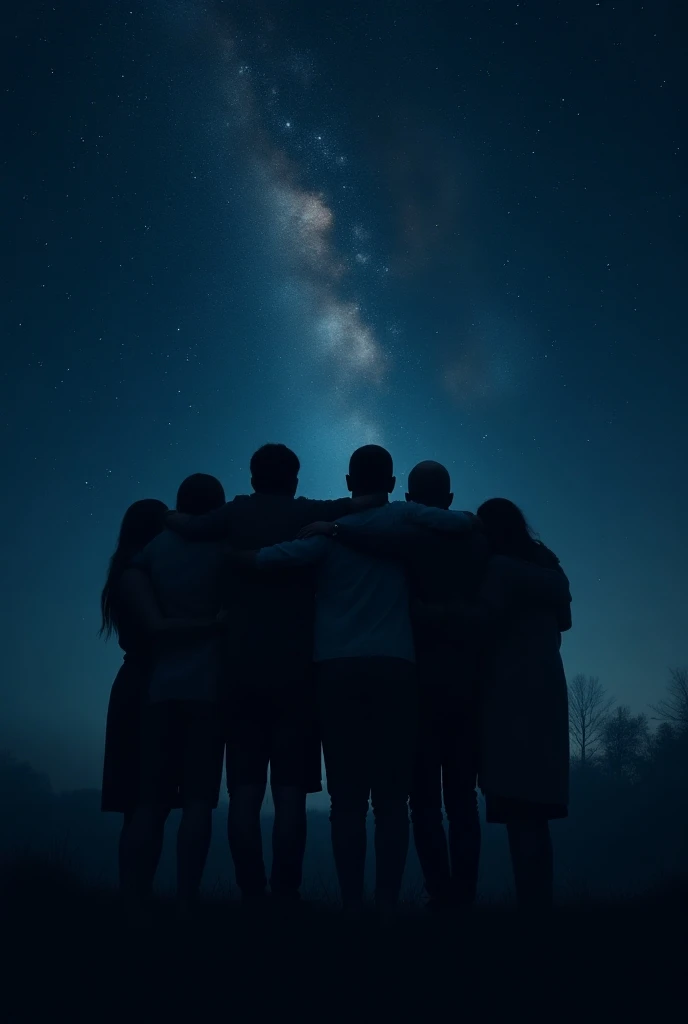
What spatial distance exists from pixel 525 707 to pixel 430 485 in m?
1.46

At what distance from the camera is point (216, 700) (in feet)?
12.8

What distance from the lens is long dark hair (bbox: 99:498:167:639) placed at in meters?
4.54

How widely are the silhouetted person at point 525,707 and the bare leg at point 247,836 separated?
4.31ft

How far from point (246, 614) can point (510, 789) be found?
1.83m

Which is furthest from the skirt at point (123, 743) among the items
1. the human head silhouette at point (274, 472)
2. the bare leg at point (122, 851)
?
the human head silhouette at point (274, 472)

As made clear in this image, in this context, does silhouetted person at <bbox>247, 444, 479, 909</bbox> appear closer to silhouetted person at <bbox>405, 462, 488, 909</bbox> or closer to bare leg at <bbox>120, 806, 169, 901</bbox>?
silhouetted person at <bbox>405, 462, 488, 909</bbox>

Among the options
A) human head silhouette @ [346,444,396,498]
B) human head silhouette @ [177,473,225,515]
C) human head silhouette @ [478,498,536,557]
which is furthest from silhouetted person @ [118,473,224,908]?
human head silhouette @ [478,498,536,557]

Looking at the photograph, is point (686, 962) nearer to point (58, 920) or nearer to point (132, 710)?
point (58, 920)

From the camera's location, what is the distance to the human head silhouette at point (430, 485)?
436cm

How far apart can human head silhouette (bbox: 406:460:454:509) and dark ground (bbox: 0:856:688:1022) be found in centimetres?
231

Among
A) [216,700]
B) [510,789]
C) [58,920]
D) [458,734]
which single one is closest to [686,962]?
[510,789]

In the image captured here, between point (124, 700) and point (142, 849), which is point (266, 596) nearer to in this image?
point (124, 700)

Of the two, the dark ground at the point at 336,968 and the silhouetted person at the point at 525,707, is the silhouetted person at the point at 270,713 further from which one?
the silhouetted person at the point at 525,707

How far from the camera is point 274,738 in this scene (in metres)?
3.78
